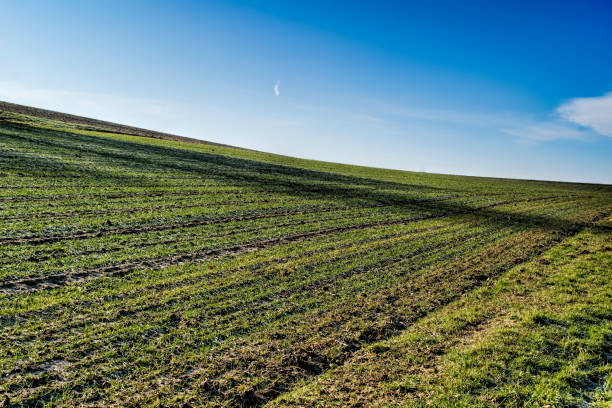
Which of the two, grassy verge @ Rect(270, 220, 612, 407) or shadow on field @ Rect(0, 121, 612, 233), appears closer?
grassy verge @ Rect(270, 220, 612, 407)

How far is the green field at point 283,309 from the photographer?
245 inches

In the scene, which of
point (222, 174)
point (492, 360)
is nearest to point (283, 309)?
point (492, 360)

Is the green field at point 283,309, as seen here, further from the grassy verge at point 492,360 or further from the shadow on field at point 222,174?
the shadow on field at point 222,174

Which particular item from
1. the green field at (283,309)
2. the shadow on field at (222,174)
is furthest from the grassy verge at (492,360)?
the shadow on field at (222,174)

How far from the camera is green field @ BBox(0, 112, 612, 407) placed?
20.4ft

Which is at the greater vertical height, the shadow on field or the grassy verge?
the shadow on field

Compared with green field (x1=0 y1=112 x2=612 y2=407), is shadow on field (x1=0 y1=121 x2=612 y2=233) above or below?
above

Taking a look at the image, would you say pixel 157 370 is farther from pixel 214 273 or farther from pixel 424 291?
pixel 424 291

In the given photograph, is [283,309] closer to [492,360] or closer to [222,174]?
[492,360]

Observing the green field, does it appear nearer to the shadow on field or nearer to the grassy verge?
the grassy verge

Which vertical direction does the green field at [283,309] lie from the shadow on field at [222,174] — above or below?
below

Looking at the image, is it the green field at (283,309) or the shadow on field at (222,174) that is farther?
the shadow on field at (222,174)

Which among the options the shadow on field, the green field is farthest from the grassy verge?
the shadow on field

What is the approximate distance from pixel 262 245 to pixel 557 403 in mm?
10914
